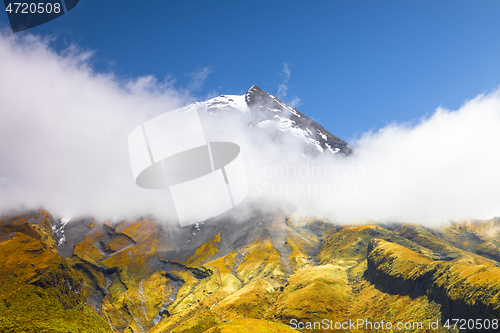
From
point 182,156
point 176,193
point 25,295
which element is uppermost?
point 182,156

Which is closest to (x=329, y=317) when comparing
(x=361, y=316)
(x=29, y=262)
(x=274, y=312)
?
(x=361, y=316)

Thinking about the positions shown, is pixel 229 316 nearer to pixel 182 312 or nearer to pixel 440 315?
pixel 182 312

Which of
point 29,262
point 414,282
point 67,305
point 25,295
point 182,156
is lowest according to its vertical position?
point 414,282

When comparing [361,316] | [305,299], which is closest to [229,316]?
[305,299]

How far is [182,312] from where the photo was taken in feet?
648

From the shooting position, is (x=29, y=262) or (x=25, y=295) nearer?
(x=25, y=295)

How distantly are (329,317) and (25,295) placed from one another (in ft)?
431

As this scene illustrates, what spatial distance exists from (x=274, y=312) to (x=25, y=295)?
127988 millimetres

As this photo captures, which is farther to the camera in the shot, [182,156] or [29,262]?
[29,262]

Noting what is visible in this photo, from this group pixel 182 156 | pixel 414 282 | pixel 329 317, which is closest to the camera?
pixel 182 156

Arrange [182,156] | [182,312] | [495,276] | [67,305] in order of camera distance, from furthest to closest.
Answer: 1. [182,312]
2. [495,276]
3. [67,305]
4. [182,156]

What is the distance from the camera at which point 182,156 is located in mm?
29703

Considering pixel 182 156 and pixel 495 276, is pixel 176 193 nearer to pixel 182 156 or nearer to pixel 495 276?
pixel 182 156

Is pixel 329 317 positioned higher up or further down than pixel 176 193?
further down
